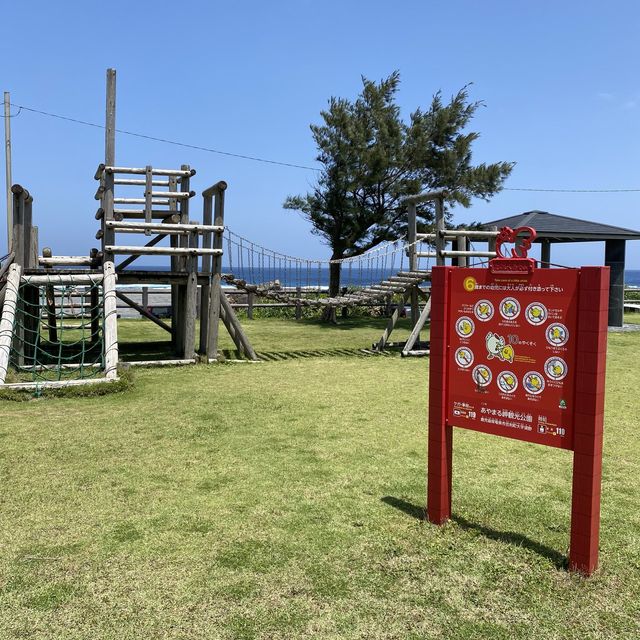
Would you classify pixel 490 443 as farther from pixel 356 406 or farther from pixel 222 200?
pixel 222 200

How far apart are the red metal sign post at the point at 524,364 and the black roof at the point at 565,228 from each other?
13.2 metres

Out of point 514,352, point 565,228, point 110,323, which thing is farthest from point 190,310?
point 565,228

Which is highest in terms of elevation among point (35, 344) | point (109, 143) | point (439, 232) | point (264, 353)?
point (109, 143)

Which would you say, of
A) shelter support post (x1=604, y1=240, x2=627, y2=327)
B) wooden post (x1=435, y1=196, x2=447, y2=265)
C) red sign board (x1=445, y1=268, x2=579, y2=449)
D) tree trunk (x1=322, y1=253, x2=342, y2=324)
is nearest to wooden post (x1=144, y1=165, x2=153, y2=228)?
wooden post (x1=435, y1=196, x2=447, y2=265)

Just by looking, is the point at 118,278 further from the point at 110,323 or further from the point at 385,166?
the point at 385,166

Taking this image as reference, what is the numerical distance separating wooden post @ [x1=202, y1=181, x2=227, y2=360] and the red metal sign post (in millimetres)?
6572

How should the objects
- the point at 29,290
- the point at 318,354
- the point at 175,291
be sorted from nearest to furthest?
the point at 29,290 → the point at 318,354 → the point at 175,291

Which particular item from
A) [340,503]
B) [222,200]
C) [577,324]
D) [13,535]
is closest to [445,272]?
[577,324]

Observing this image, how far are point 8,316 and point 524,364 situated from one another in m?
6.53

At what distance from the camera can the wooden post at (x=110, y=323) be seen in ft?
24.5

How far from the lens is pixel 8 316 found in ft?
25.0

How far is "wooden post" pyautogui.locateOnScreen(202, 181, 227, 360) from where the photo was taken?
9.70m

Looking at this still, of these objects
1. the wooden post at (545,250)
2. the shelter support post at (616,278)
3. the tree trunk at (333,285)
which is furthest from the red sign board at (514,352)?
the wooden post at (545,250)

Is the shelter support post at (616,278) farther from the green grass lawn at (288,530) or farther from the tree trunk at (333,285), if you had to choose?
the green grass lawn at (288,530)
